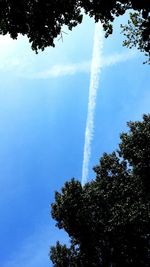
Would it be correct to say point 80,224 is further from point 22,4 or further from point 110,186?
point 22,4

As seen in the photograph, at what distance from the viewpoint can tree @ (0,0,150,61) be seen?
2281cm

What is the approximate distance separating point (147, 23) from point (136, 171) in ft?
77.1

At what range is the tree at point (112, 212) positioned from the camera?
40438 millimetres

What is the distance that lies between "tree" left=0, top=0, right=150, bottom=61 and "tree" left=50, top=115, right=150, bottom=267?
22565mm

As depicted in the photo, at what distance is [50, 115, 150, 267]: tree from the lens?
40.4m

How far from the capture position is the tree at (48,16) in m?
22.8

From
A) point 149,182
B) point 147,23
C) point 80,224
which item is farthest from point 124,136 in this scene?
point 147,23

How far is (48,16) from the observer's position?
931 inches

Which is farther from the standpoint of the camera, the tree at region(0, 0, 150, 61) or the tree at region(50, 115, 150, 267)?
the tree at region(50, 115, 150, 267)

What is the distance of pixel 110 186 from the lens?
145 feet

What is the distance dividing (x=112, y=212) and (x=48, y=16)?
25.5 metres

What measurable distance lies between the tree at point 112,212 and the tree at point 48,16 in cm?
2256

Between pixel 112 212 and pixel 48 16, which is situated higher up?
pixel 48 16

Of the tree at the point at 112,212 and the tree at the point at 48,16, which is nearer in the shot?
the tree at the point at 48,16
